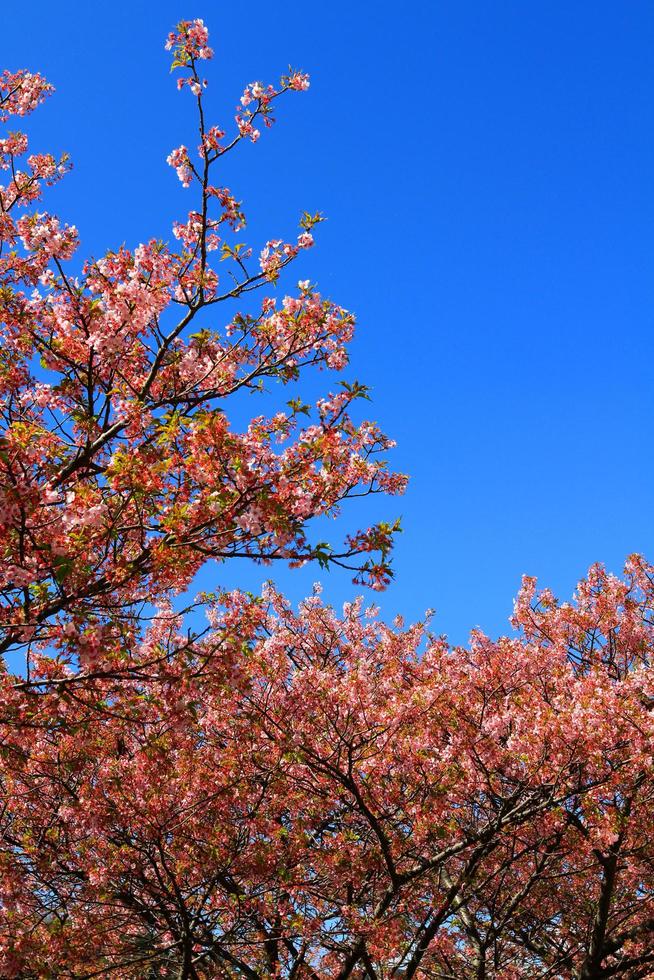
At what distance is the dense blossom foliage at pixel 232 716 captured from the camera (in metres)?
5.37

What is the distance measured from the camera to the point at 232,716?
900cm

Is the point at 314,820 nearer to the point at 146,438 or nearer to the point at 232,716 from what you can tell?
the point at 232,716

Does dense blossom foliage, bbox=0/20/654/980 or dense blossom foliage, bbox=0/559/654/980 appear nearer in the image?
dense blossom foliage, bbox=0/20/654/980

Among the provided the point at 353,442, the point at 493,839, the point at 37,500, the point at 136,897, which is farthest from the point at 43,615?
the point at 136,897

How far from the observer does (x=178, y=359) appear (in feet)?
21.5

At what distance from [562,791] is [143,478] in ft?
20.4

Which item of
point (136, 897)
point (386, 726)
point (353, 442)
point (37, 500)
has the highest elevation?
point (353, 442)

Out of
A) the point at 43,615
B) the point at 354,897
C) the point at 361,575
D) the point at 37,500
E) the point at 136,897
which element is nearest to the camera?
the point at 37,500

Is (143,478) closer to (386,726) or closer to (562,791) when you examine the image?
(386,726)

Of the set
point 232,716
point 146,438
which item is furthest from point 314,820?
point 146,438

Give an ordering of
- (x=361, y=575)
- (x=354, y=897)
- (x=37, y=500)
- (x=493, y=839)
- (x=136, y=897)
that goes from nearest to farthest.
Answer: (x=37, y=500)
(x=361, y=575)
(x=493, y=839)
(x=354, y=897)
(x=136, y=897)

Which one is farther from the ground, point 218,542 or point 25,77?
point 25,77

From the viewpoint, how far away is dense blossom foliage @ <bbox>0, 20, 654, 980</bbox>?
5367mm

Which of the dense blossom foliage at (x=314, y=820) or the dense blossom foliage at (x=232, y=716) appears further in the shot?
the dense blossom foliage at (x=314, y=820)
